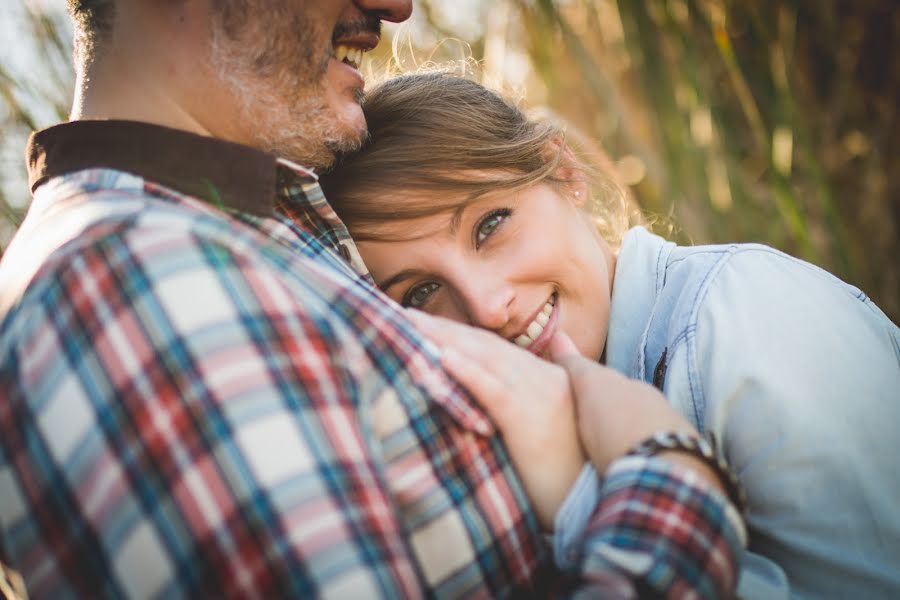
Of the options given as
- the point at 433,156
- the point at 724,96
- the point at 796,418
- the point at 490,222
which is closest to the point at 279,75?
the point at 433,156

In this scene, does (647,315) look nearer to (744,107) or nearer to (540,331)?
(540,331)

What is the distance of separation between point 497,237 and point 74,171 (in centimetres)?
86

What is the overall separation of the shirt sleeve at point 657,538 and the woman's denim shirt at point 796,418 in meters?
0.08

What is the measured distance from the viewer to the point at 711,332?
1155 mm

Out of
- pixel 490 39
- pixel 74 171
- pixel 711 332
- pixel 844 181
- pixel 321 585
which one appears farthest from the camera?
pixel 844 181

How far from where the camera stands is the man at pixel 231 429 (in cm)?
65

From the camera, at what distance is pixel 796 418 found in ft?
3.34

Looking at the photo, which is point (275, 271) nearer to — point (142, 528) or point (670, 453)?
point (142, 528)

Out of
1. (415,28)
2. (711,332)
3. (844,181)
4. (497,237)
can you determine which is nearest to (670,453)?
(711,332)

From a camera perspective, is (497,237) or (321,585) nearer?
(321,585)

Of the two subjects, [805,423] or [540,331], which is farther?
[540,331]

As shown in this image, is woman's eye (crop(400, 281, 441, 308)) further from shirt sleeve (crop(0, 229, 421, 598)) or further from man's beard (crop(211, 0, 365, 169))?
shirt sleeve (crop(0, 229, 421, 598))

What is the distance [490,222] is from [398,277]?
0.26 metres

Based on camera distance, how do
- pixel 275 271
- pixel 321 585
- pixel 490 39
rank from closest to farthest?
pixel 321 585 < pixel 275 271 < pixel 490 39
